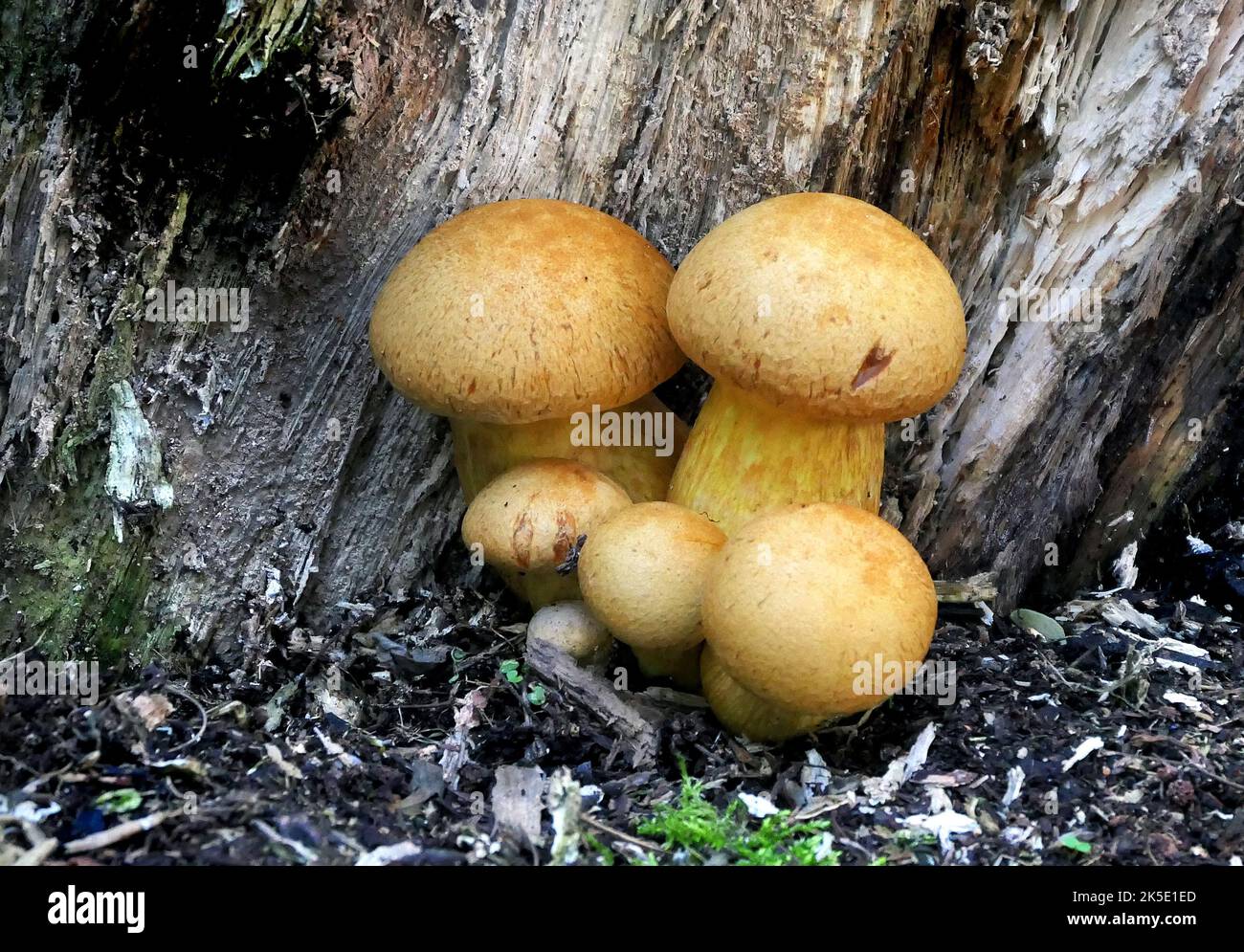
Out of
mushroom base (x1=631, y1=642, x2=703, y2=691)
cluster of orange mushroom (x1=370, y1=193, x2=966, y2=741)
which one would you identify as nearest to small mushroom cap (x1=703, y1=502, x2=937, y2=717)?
cluster of orange mushroom (x1=370, y1=193, x2=966, y2=741)

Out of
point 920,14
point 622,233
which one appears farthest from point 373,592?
point 920,14

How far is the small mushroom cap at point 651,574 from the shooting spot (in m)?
3.64

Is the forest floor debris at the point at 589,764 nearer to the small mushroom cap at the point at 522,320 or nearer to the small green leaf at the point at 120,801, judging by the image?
the small green leaf at the point at 120,801

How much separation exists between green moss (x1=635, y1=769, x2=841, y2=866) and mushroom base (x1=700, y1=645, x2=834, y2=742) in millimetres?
371

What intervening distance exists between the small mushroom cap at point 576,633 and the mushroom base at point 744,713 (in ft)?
1.27

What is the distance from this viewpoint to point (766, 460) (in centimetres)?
398

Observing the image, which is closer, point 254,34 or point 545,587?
point 254,34

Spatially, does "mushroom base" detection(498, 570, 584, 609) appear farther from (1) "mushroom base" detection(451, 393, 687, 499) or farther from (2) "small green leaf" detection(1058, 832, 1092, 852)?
(2) "small green leaf" detection(1058, 832, 1092, 852)

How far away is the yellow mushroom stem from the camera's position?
394 centimetres

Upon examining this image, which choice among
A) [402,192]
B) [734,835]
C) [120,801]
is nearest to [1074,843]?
[734,835]

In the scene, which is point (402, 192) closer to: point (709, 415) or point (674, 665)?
point (709, 415)

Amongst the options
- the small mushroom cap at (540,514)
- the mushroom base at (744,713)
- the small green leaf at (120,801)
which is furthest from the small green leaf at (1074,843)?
the small green leaf at (120,801)

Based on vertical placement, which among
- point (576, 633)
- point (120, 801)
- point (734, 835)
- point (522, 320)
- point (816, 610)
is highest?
point (522, 320)

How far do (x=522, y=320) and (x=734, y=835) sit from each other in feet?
5.66
